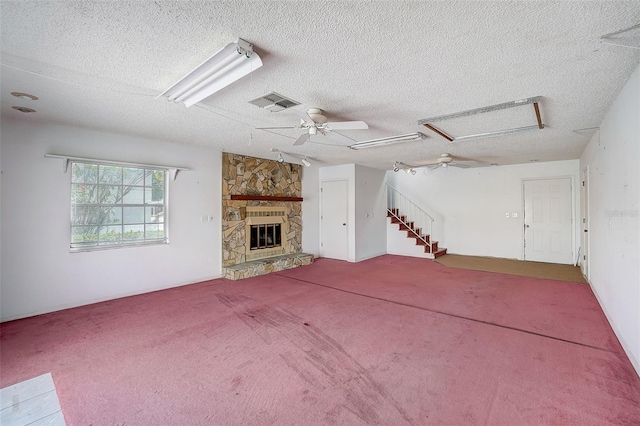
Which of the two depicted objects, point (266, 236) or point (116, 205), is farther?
point (266, 236)

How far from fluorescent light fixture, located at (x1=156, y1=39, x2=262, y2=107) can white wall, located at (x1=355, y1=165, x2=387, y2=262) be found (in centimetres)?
511

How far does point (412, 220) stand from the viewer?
28.8 ft

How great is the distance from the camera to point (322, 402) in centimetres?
200

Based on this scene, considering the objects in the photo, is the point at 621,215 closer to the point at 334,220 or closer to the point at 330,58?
the point at 330,58

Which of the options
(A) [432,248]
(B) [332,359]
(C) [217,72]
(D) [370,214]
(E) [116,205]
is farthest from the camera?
(D) [370,214]

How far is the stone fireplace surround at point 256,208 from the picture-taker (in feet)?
18.8

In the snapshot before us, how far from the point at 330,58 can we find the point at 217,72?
3.11 ft

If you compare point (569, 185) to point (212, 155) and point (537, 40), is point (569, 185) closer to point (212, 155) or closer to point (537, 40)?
point (537, 40)

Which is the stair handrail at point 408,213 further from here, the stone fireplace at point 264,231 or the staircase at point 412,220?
the stone fireplace at point 264,231

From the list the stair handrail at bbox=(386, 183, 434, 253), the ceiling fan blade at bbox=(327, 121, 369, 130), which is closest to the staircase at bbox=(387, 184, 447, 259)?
the stair handrail at bbox=(386, 183, 434, 253)

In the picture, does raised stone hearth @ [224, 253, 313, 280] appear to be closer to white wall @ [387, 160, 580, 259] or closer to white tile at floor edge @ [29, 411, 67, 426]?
white tile at floor edge @ [29, 411, 67, 426]

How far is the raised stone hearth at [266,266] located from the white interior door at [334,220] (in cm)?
92

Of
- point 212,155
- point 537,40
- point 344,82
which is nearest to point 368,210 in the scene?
point 212,155

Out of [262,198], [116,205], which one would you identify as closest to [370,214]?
[262,198]
